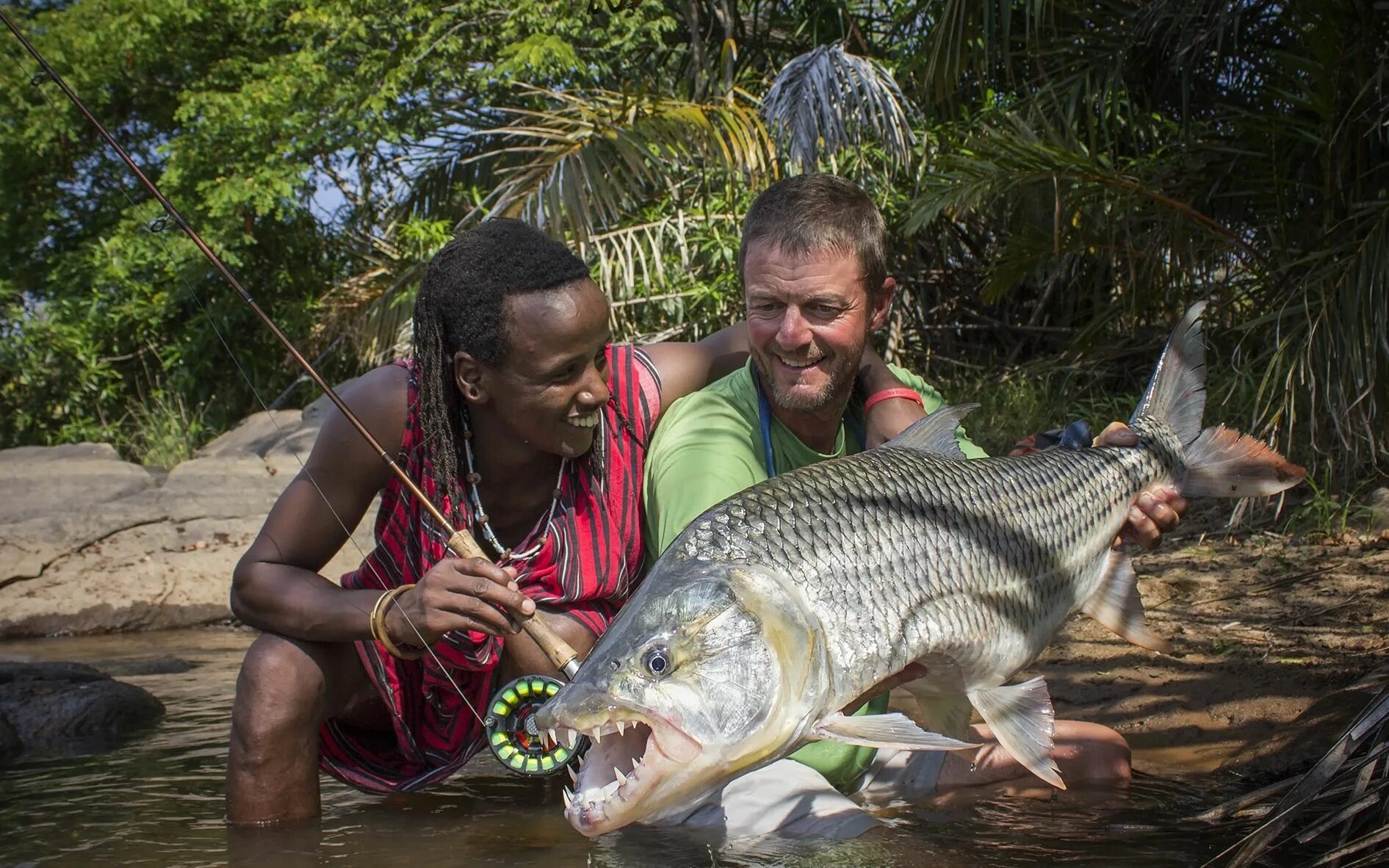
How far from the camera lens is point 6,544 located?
8.17m

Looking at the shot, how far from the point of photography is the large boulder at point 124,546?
7.96 m

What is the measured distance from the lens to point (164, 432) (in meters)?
14.1

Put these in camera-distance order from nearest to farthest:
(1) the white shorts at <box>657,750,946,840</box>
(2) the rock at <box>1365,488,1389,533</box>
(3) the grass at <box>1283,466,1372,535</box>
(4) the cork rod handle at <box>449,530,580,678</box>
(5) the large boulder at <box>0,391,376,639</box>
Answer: (4) the cork rod handle at <box>449,530,580,678</box> < (1) the white shorts at <box>657,750,946,840</box> < (2) the rock at <box>1365,488,1389,533</box> < (3) the grass at <box>1283,466,1372,535</box> < (5) the large boulder at <box>0,391,376,639</box>


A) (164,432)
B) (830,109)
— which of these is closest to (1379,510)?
(830,109)

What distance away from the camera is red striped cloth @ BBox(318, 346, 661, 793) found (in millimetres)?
3621

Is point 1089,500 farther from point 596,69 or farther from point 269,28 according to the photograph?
point 269,28

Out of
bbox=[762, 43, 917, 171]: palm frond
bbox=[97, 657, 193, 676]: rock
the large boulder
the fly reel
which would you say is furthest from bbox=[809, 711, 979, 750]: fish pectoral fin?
bbox=[762, 43, 917, 171]: palm frond

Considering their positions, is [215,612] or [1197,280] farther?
[1197,280]

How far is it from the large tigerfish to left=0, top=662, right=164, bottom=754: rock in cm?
351

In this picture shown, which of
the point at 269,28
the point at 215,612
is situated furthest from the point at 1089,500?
the point at 269,28

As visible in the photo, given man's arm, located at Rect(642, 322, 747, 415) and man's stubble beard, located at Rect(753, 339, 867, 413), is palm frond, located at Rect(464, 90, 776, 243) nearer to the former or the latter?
man's arm, located at Rect(642, 322, 747, 415)

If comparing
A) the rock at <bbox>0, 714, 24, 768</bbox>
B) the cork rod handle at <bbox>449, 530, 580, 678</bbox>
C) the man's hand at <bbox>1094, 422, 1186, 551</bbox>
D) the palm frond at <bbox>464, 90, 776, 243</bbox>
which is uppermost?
the palm frond at <bbox>464, 90, 776, 243</bbox>

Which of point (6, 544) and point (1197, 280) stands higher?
point (1197, 280)

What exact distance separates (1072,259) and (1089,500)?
6871 mm
